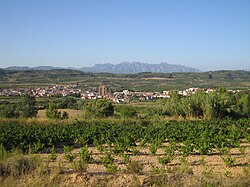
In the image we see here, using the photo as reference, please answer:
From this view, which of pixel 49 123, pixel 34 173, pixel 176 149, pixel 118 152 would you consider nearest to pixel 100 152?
pixel 118 152

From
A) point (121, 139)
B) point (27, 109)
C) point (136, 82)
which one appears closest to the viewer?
point (121, 139)

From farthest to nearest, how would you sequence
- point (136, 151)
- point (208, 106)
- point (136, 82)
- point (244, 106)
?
point (136, 82) → point (244, 106) → point (208, 106) → point (136, 151)

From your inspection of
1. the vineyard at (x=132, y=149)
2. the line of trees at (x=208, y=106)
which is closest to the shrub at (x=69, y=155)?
the vineyard at (x=132, y=149)

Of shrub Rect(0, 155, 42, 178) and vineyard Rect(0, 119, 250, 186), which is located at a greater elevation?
shrub Rect(0, 155, 42, 178)

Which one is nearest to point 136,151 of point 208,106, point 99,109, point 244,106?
point 208,106

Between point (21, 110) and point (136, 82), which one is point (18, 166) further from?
point (136, 82)

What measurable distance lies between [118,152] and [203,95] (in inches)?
690

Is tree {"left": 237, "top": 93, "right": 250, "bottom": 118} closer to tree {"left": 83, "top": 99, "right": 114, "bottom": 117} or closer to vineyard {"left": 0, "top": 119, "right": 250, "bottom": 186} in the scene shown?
vineyard {"left": 0, "top": 119, "right": 250, "bottom": 186}

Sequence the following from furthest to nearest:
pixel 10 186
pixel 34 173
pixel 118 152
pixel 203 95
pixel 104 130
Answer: pixel 203 95 < pixel 104 130 < pixel 118 152 < pixel 34 173 < pixel 10 186

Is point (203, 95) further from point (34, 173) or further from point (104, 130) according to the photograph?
point (34, 173)

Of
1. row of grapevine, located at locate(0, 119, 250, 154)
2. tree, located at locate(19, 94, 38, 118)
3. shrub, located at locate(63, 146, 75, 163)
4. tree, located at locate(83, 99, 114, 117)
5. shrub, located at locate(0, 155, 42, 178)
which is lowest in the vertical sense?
tree, located at locate(19, 94, 38, 118)

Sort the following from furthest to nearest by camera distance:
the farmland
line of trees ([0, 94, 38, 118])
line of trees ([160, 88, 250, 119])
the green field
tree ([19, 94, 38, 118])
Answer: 1. the green field
2. tree ([19, 94, 38, 118])
3. line of trees ([0, 94, 38, 118])
4. line of trees ([160, 88, 250, 119])
5. the farmland

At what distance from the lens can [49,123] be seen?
76.4 feet

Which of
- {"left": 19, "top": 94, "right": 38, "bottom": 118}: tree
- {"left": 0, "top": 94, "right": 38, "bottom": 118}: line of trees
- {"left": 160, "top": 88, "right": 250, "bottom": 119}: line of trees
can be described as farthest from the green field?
{"left": 160, "top": 88, "right": 250, "bottom": 119}: line of trees
